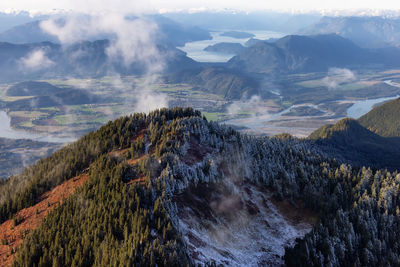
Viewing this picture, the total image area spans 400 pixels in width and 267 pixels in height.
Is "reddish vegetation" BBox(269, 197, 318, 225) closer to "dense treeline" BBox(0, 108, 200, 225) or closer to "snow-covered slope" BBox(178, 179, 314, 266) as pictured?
"snow-covered slope" BBox(178, 179, 314, 266)

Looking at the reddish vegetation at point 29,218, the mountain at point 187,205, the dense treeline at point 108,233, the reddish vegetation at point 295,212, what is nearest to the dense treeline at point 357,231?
the mountain at point 187,205

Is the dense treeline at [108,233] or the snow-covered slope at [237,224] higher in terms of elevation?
the dense treeline at [108,233]

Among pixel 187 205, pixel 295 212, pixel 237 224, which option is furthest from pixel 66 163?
pixel 295 212

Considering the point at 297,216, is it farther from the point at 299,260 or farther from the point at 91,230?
the point at 91,230

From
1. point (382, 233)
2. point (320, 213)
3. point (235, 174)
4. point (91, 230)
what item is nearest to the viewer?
point (91, 230)

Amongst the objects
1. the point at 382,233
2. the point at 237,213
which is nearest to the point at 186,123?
the point at 237,213

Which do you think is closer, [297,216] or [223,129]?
[297,216]

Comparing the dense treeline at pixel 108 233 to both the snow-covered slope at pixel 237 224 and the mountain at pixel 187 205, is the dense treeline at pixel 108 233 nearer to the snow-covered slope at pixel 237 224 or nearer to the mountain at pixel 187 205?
the mountain at pixel 187 205

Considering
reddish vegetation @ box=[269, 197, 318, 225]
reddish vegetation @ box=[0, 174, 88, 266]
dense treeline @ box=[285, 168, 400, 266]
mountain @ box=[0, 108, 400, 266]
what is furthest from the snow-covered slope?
reddish vegetation @ box=[0, 174, 88, 266]
